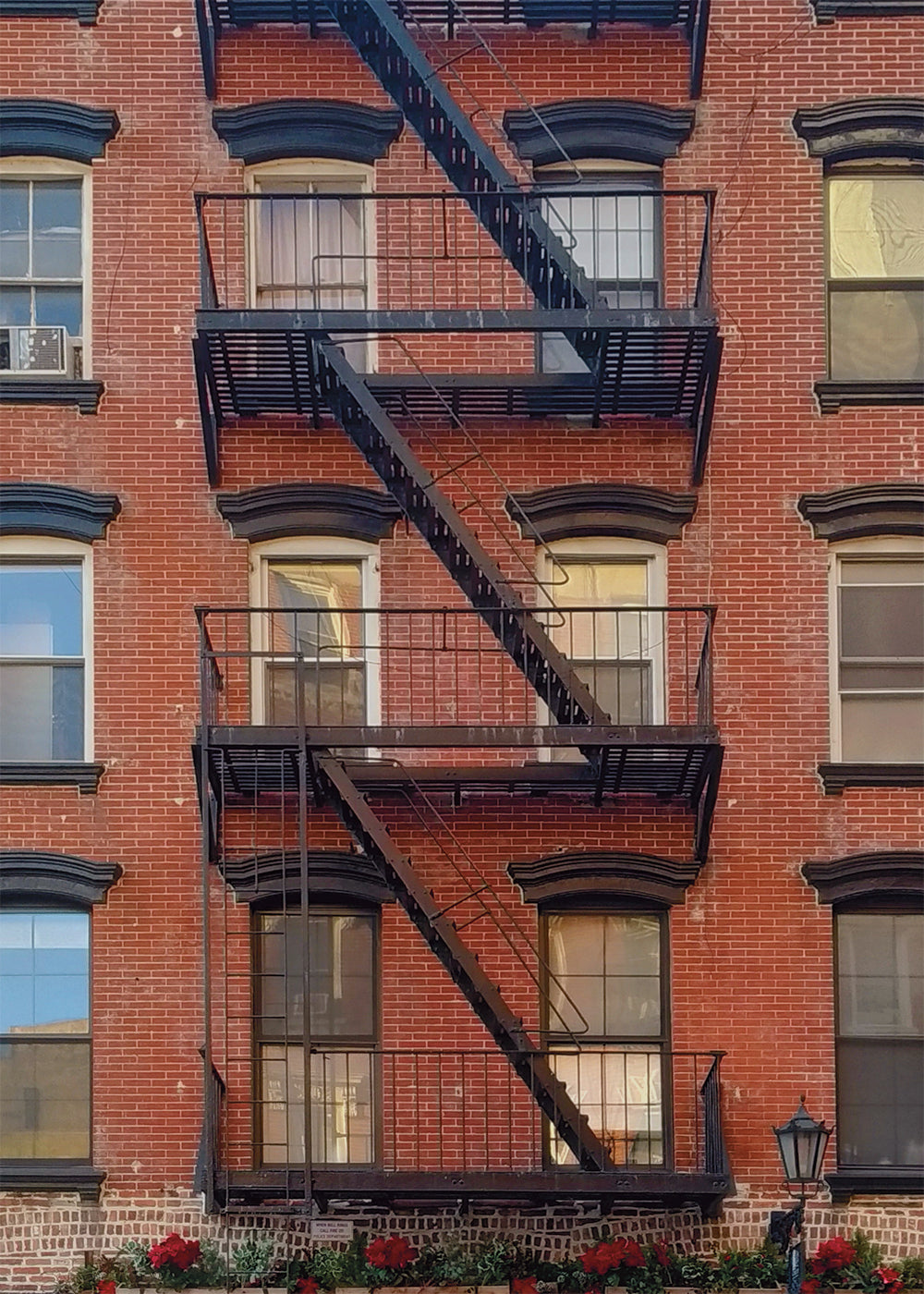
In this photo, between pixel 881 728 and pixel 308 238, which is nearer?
pixel 881 728

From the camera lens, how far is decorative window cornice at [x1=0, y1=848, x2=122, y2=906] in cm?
1686

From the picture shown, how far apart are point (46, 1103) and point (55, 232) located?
677 cm

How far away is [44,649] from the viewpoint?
1745cm

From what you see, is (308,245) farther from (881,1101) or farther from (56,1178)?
(881,1101)

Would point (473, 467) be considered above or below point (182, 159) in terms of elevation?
below

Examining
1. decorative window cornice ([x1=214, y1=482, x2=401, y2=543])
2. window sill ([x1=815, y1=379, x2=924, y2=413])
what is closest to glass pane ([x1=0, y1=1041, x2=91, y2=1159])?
decorative window cornice ([x1=214, y1=482, x2=401, y2=543])

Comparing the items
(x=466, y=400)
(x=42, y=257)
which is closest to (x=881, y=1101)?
(x=466, y=400)

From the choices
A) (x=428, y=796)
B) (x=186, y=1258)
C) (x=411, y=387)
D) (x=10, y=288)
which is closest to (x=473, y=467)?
(x=411, y=387)

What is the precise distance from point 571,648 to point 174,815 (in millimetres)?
3272

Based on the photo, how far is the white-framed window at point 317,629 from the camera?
1725 cm

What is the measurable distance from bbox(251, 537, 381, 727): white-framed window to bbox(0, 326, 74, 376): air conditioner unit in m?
2.11

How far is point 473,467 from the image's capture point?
17391mm

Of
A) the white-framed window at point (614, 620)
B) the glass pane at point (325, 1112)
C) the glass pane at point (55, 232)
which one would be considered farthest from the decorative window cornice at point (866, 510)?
the glass pane at point (55, 232)

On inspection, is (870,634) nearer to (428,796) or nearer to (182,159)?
(428,796)
